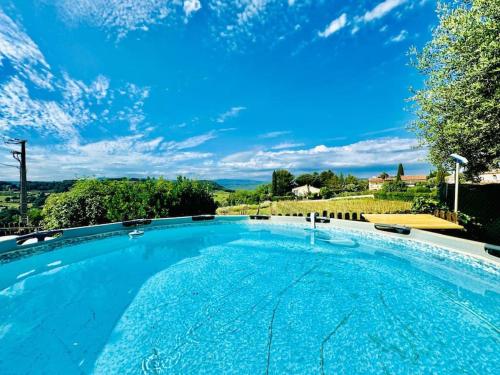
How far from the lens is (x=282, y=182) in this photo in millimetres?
59125

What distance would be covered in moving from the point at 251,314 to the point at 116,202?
9104 millimetres

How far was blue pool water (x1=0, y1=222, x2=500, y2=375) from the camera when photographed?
2832 mm

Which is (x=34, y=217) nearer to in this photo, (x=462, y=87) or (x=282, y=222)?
(x=282, y=222)

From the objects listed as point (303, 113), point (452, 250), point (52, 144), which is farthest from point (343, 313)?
point (303, 113)

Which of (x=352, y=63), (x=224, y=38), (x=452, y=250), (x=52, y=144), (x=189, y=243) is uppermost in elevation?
(x=352, y=63)

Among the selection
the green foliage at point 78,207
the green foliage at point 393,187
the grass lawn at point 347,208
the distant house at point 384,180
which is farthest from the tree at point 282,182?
the green foliage at point 78,207

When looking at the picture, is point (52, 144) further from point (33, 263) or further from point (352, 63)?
point (352, 63)

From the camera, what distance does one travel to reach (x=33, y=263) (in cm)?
667

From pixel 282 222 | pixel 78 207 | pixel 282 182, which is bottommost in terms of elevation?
pixel 282 222

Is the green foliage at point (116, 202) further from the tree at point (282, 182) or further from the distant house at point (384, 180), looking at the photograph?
the distant house at point (384, 180)

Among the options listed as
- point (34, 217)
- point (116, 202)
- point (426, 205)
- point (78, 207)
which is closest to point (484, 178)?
point (426, 205)

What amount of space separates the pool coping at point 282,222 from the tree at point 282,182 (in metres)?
43.8

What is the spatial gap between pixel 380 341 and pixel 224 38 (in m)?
13.4

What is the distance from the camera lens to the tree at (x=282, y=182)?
5612cm
